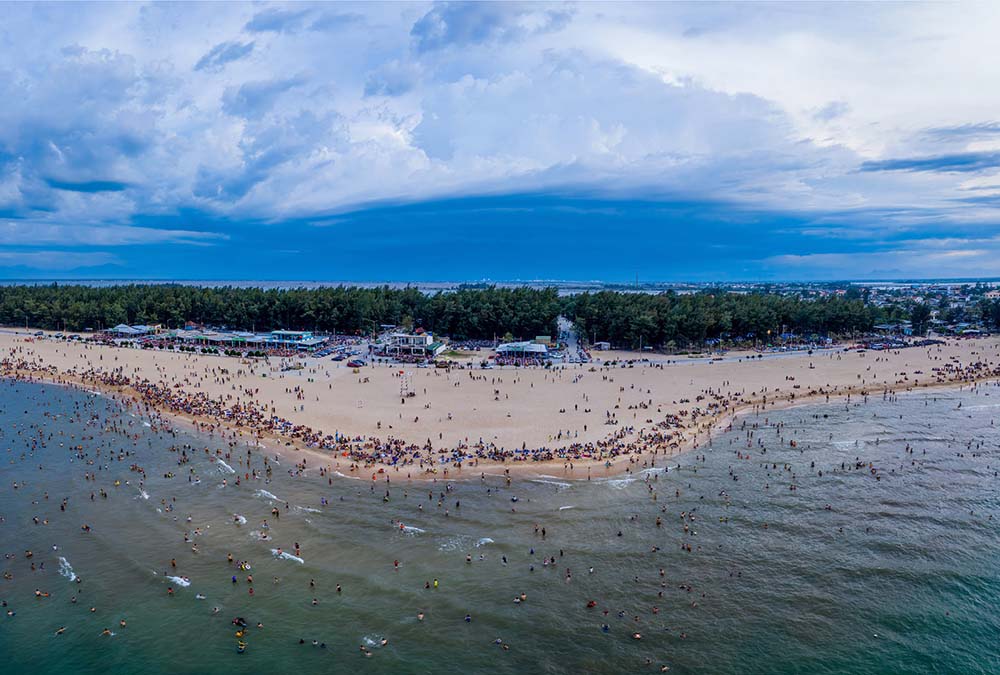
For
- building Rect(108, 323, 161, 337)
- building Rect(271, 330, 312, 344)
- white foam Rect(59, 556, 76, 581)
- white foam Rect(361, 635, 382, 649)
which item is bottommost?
white foam Rect(361, 635, 382, 649)

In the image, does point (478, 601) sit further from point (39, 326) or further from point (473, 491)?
point (39, 326)

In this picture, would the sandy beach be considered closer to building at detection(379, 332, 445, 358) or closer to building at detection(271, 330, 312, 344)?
building at detection(379, 332, 445, 358)

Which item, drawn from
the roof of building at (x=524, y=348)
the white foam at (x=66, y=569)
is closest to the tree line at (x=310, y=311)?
the roof of building at (x=524, y=348)

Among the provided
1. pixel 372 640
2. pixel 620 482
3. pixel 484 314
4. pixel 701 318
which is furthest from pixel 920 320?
pixel 372 640

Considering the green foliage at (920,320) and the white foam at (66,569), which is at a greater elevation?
the green foliage at (920,320)

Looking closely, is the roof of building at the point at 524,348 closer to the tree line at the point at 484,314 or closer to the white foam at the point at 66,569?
the tree line at the point at 484,314

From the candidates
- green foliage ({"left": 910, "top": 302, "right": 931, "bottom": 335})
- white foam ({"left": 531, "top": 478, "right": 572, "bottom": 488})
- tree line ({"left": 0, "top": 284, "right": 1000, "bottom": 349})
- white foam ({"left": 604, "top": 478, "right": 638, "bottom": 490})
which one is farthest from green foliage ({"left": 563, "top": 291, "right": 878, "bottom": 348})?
white foam ({"left": 531, "top": 478, "right": 572, "bottom": 488})

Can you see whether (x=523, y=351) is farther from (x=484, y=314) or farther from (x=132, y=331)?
(x=132, y=331)
